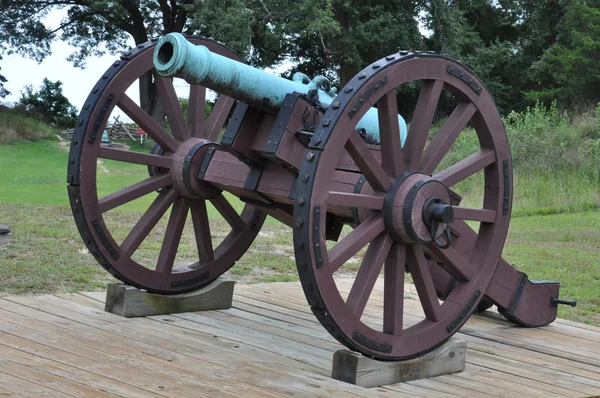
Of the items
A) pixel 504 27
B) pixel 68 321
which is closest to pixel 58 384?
pixel 68 321

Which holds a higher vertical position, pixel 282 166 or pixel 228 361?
pixel 282 166

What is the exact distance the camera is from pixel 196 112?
200 inches

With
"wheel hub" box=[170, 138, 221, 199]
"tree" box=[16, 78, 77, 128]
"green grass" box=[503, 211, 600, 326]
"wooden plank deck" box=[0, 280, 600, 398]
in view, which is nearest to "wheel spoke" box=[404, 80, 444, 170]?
"wooden plank deck" box=[0, 280, 600, 398]

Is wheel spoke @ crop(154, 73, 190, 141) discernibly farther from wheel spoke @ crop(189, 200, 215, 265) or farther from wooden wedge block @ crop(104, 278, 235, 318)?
wooden wedge block @ crop(104, 278, 235, 318)

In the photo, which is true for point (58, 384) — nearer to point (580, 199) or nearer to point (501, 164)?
point (501, 164)

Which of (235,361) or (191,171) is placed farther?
(191,171)

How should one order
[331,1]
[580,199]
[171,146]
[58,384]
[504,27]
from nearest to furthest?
1. [58,384]
2. [171,146]
3. [580,199]
4. [331,1]
5. [504,27]

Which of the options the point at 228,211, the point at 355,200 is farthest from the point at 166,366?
the point at 228,211

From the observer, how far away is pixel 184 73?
3.45m

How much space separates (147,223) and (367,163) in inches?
68.0

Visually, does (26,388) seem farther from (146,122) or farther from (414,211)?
(146,122)

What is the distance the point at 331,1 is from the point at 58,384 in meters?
23.7

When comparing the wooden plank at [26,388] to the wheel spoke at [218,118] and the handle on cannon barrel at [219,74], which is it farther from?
the wheel spoke at [218,118]

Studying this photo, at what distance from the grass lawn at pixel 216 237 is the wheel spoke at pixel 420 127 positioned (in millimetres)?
2787
